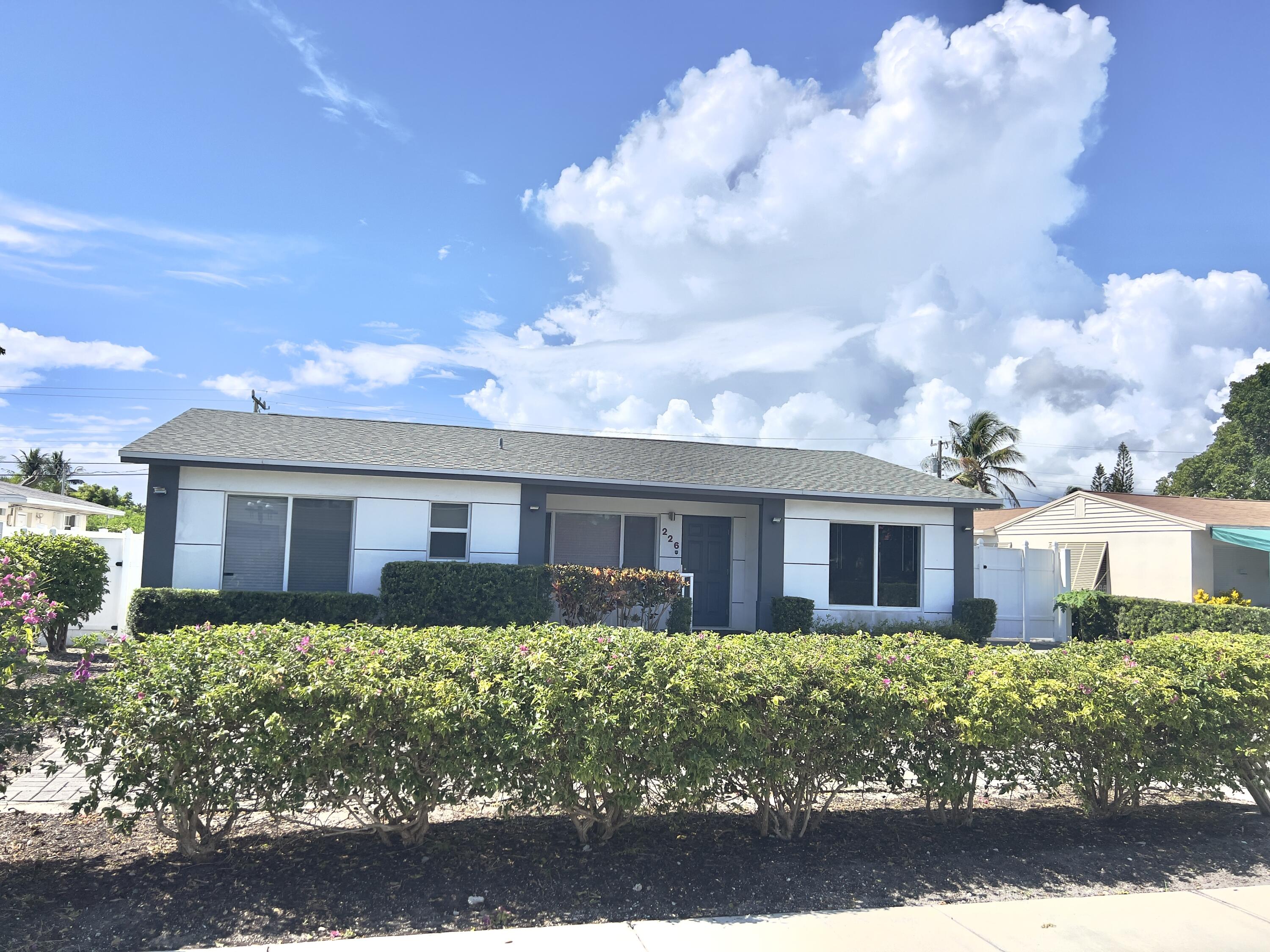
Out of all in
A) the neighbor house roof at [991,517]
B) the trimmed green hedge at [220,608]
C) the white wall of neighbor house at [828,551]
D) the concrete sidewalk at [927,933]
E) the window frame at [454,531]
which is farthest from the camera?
the neighbor house roof at [991,517]

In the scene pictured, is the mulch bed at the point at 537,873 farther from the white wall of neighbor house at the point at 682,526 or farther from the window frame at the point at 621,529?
the window frame at the point at 621,529

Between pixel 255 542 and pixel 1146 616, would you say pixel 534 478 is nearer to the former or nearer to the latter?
pixel 255 542

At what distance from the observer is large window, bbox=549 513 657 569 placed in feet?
49.6

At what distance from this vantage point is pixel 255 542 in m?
12.3

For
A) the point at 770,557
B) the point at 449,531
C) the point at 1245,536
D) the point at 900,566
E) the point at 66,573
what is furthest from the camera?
the point at 1245,536

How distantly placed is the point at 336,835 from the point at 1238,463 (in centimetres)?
5502

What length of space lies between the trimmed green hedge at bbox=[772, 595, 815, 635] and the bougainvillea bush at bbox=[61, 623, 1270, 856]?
27.5 feet

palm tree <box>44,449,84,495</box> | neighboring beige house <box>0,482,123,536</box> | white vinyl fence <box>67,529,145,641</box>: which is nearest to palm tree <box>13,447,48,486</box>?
palm tree <box>44,449,84,495</box>

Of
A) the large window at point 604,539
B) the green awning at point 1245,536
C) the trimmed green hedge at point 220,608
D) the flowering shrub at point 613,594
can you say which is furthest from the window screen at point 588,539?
the green awning at point 1245,536

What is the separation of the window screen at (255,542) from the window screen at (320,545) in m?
0.18

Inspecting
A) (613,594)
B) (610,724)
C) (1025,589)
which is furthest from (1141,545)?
(610,724)

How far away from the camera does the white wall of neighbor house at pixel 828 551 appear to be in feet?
47.3

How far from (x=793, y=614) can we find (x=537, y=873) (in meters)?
10.1

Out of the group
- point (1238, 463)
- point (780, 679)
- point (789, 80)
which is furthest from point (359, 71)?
point (1238, 463)
